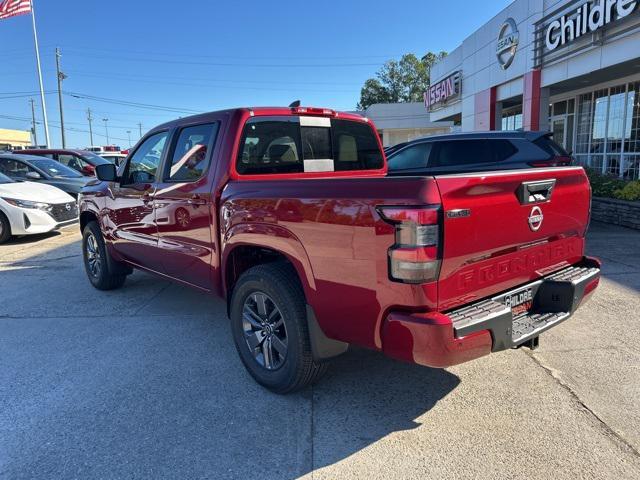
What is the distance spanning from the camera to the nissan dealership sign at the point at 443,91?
73.5ft

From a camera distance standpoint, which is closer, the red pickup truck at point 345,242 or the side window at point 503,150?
the red pickup truck at point 345,242

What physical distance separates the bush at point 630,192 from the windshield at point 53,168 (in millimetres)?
12962

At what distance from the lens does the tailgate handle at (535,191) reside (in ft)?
9.14

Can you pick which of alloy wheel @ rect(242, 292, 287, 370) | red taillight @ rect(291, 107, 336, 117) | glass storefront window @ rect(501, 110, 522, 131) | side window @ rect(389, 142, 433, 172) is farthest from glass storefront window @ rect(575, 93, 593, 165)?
alloy wheel @ rect(242, 292, 287, 370)

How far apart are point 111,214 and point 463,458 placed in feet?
14.4

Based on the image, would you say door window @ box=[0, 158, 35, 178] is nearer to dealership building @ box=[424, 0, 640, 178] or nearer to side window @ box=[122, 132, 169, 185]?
side window @ box=[122, 132, 169, 185]

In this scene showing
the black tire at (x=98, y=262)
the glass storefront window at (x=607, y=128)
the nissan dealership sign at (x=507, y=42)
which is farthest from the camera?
the nissan dealership sign at (x=507, y=42)

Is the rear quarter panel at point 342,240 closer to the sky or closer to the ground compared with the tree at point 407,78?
closer to the ground

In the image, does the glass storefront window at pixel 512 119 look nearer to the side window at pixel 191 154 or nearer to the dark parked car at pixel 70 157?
the dark parked car at pixel 70 157

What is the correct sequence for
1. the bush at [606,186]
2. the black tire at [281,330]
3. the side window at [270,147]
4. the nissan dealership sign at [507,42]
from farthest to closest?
1. the nissan dealership sign at [507,42]
2. the bush at [606,186]
3. the side window at [270,147]
4. the black tire at [281,330]

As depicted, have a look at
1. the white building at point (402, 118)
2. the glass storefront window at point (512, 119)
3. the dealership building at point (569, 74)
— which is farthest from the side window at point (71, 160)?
the white building at point (402, 118)

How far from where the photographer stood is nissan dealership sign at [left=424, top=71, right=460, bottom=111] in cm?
2241

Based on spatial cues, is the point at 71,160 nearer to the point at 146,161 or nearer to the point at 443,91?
the point at 146,161

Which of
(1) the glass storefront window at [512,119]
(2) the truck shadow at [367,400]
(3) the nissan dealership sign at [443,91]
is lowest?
(2) the truck shadow at [367,400]
